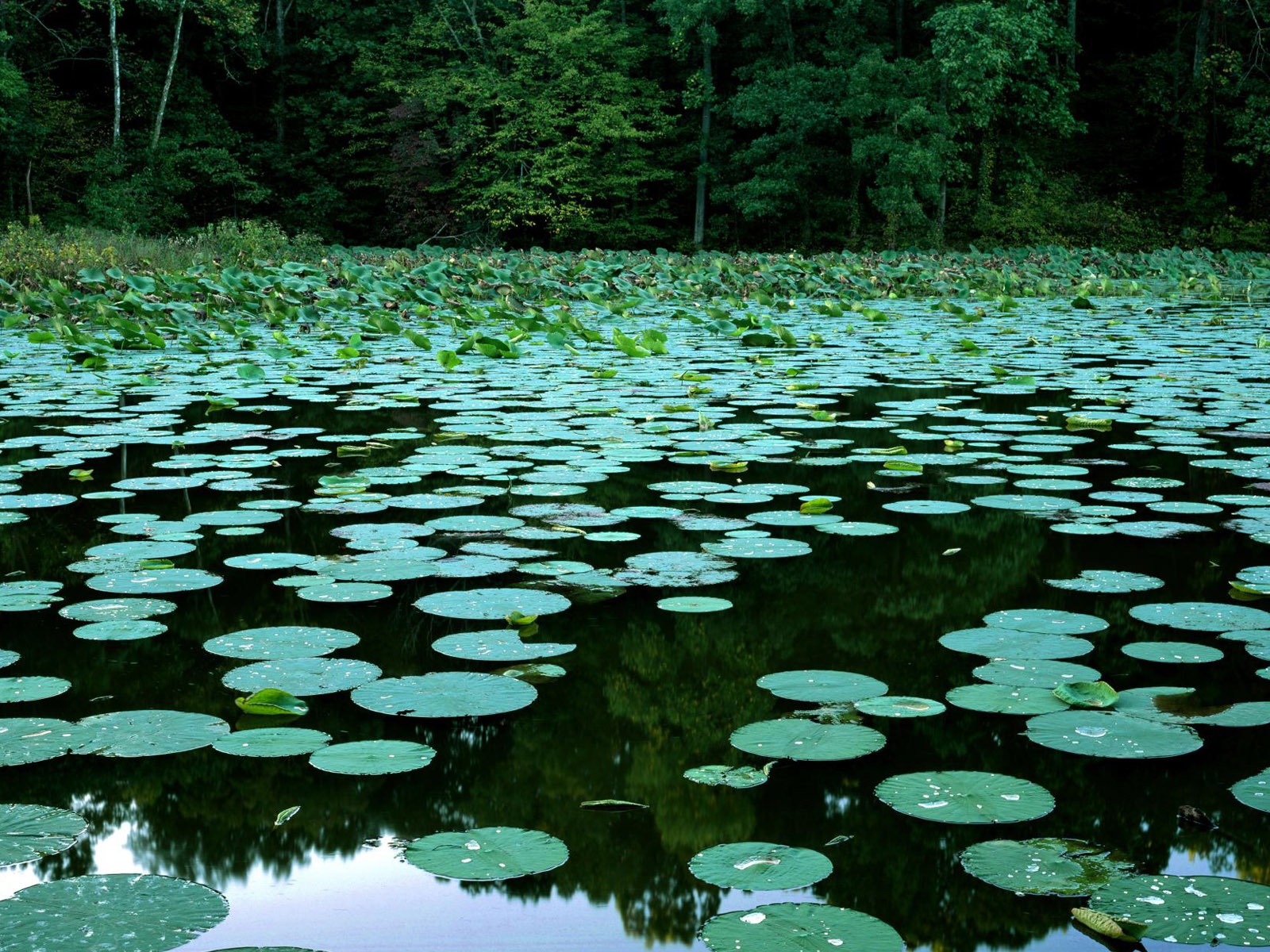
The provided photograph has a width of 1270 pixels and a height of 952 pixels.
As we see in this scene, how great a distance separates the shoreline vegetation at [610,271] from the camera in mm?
8953

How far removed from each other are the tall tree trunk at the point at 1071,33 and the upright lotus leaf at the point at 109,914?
2163 centimetres

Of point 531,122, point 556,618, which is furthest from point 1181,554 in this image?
point 531,122

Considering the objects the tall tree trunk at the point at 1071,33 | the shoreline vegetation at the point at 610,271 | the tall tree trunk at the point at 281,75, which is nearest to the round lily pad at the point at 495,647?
the shoreline vegetation at the point at 610,271

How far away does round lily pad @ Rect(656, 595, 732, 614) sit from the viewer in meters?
1.79

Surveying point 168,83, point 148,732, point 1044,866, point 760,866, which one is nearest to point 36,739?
point 148,732

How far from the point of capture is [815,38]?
22188mm

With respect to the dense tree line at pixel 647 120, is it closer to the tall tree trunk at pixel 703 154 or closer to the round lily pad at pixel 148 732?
the tall tree trunk at pixel 703 154

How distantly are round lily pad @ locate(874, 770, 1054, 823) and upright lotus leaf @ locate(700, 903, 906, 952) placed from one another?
19cm

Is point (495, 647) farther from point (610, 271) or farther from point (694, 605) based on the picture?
point (610, 271)

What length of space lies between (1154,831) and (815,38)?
22.8 m

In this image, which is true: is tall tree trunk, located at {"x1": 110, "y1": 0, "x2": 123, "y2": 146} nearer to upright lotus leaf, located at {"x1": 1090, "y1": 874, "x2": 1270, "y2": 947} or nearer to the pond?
the pond

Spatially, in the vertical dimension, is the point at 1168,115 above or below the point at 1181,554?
above

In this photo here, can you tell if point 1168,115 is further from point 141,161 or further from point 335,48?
point 141,161

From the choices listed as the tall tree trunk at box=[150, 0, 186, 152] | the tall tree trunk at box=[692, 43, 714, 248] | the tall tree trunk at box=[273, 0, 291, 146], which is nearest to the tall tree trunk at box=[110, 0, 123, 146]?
the tall tree trunk at box=[150, 0, 186, 152]
